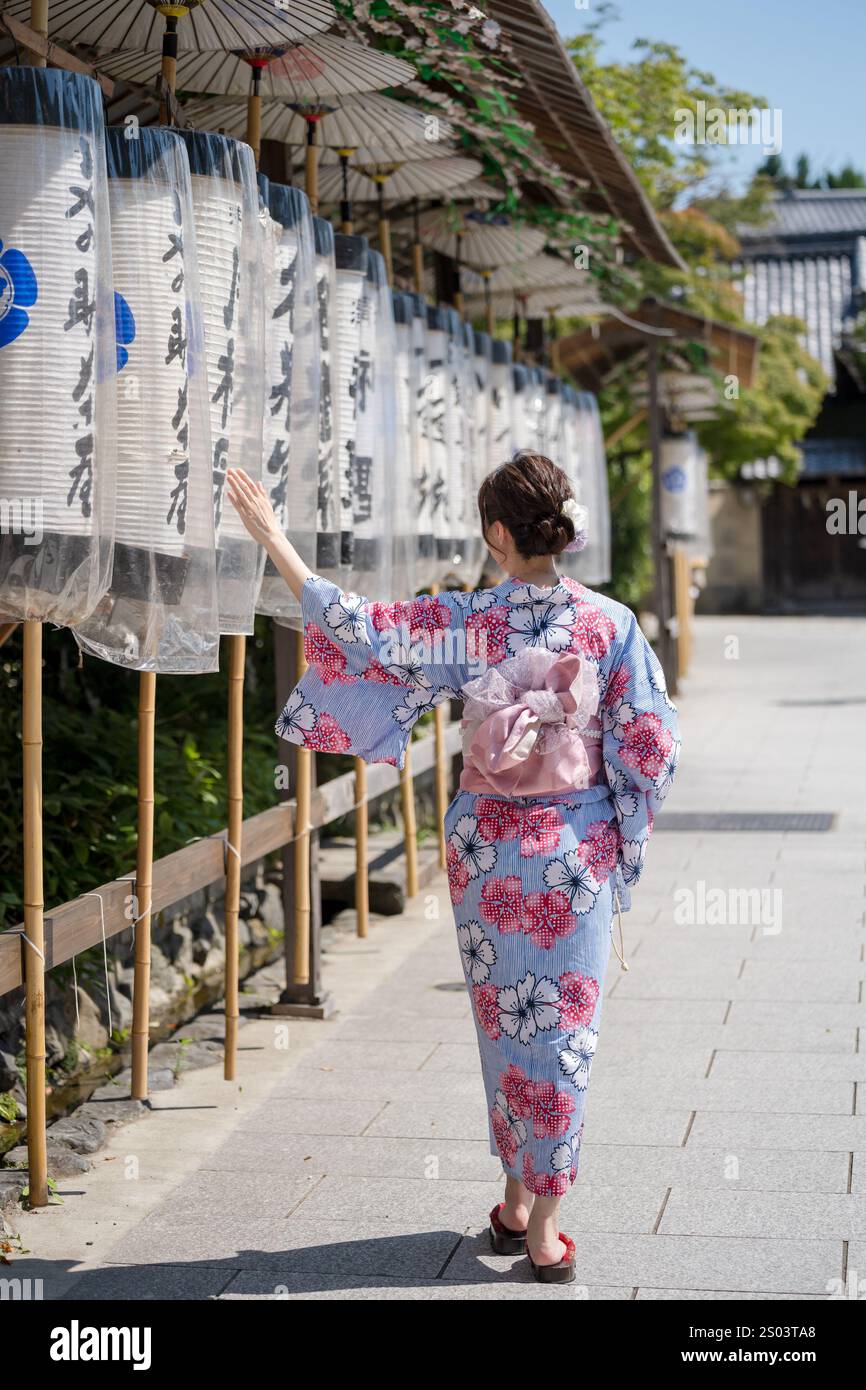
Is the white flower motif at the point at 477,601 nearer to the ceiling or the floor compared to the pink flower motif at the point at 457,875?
nearer to the ceiling

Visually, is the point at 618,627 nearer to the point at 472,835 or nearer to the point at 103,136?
the point at 472,835

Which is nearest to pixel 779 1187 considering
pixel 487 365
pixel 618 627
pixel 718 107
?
pixel 618 627

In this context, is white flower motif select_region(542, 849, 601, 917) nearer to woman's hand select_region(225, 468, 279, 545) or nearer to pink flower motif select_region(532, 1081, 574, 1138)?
pink flower motif select_region(532, 1081, 574, 1138)

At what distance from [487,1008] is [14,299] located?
2061mm

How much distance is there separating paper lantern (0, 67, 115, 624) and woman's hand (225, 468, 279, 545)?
1.10ft

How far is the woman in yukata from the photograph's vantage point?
3.72m

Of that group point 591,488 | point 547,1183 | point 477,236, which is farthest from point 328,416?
point 591,488

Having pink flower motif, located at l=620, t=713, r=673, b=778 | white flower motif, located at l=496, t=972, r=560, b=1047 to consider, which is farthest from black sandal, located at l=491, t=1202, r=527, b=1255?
pink flower motif, located at l=620, t=713, r=673, b=778

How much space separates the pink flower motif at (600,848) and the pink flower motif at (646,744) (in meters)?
0.17

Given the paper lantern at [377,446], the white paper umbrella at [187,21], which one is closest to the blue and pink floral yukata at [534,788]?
the white paper umbrella at [187,21]

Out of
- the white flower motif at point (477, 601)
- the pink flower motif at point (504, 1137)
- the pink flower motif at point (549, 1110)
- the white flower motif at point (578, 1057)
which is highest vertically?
the white flower motif at point (477, 601)

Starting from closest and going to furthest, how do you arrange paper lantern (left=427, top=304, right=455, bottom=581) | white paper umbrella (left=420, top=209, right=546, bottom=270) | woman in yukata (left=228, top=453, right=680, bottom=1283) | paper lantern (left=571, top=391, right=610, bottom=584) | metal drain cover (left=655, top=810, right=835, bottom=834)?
woman in yukata (left=228, top=453, right=680, bottom=1283) < paper lantern (left=427, top=304, right=455, bottom=581) < white paper umbrella (left=420, top=209, right=546, bottom=270) < metal drain cover (left=655, top=810, right=835, bottom=834) < paper lantern (left=571, top=391, right=610, bottom=584)

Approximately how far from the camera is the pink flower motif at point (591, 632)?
12.3ft

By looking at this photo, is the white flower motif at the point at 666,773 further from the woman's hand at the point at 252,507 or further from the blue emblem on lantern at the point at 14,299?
the blue emblem on lantern at the point at 14,299
